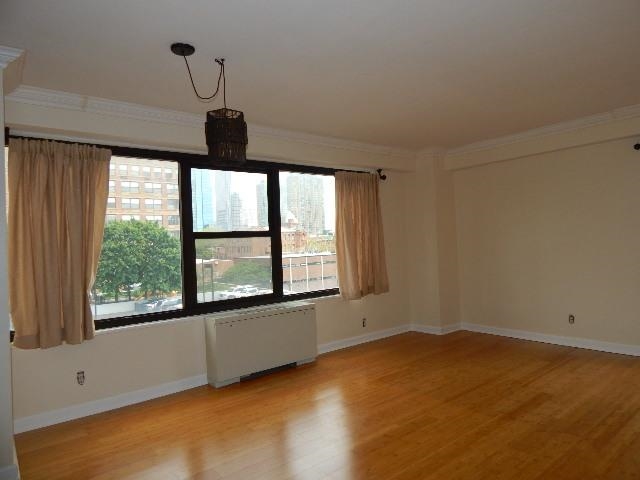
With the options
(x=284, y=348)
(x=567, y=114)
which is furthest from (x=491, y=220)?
(x=284, y=348)

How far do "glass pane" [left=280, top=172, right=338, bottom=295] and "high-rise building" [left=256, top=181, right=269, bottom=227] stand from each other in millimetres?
234

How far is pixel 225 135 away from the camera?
2.59 meters

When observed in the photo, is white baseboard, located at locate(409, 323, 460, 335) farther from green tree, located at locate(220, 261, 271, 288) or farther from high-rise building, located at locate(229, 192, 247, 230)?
high-rise building, located at locate(229, 192, 247, 230)

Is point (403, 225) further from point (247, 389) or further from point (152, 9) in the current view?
point (152, 9)

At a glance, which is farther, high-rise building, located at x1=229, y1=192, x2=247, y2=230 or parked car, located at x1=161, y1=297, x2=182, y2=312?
high-rise building, located at x1=229, y1=192, x2=247, y2=230

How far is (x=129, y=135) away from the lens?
12.2ft

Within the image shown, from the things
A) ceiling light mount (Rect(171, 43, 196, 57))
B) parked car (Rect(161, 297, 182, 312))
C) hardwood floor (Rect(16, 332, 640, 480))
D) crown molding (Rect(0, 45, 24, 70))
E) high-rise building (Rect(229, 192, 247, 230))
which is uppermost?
ceiling light mount (Rect(171, 43, 196, 57))

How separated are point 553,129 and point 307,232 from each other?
3139 millimetres

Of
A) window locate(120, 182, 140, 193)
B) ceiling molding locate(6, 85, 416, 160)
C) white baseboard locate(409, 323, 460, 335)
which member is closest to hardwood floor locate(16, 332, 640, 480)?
white baseboard locate(409, 323, 460, 335)

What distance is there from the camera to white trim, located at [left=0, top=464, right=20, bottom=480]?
250 cm

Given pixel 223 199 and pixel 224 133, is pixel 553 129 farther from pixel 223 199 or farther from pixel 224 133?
pixel 224 133

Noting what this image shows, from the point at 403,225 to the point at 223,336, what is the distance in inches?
131

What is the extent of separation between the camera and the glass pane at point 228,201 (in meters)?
4.37

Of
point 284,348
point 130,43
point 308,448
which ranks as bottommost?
point 308,448
